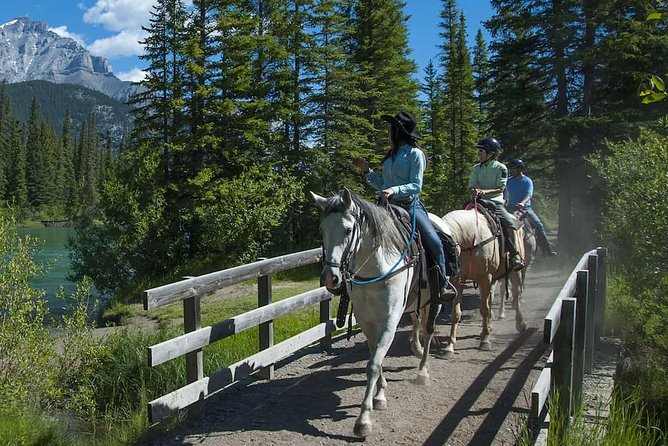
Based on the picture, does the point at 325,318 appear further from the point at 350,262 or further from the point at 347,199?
the point at 347,199

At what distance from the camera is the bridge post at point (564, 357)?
4.11 meters

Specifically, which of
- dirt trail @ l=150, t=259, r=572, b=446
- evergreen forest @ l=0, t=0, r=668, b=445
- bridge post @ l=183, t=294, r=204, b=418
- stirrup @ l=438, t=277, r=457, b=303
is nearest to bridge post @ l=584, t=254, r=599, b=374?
dirt trail @ l=150, t=259, r=572, b=446

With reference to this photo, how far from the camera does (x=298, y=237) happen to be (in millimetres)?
25891

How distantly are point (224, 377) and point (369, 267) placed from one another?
2.02m

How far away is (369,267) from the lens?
5457 millimetres

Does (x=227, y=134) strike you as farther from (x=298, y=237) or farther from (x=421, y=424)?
(x=421, y=424)

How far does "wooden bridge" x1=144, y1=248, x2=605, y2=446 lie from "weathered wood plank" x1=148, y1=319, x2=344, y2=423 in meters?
0.01

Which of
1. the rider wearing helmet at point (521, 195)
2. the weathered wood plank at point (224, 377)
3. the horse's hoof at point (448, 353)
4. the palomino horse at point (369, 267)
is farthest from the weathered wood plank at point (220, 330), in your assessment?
the rider wearing helmet at point (521, 195)

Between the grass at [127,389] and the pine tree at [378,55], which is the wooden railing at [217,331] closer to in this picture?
the grass at [127,389]

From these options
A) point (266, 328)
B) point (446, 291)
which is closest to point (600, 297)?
point (446, 291)

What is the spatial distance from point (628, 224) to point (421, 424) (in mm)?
5794

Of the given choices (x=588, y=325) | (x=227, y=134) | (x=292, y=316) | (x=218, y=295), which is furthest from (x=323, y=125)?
(x=588, y=325)

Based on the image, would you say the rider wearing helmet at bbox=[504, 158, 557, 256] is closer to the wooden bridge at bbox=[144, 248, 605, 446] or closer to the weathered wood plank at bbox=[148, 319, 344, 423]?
the wooden bridge at bbox=[144, 248, 605, 446]

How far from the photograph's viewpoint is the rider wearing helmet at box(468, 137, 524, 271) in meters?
8.61
